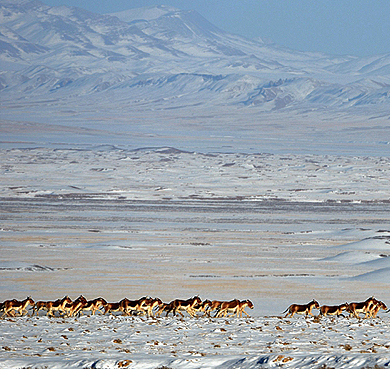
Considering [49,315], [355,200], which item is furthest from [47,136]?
[49,315]

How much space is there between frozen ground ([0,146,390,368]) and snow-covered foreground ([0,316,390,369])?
0.03 meters

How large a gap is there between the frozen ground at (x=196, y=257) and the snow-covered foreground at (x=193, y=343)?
3 centimetres

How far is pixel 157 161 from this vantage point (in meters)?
60.8

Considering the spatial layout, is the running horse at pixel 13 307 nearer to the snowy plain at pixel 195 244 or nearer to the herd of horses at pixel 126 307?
the herd of horses at pixel 126 307

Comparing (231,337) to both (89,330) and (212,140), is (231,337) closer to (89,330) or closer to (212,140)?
(89,330)

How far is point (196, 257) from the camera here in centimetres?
2064

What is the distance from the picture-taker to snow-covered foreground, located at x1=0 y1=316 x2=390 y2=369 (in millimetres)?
8398

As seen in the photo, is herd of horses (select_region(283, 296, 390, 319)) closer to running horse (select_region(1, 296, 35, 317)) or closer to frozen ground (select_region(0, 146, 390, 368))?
frozen ground (select_region(0, 146, 390, 368))

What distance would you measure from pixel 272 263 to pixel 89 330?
10.2 m

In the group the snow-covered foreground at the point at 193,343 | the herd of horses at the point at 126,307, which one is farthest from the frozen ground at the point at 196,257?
the herd of horses at the point at 126,307

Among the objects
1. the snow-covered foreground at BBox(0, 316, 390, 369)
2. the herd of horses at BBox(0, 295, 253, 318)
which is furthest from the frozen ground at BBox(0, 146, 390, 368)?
the herd of horses at BBox(0, 295, 253, 318)

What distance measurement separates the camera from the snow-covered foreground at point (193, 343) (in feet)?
27.6

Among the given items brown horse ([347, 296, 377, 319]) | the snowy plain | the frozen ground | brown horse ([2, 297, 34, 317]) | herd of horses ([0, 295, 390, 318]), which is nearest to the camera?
the frozen ground

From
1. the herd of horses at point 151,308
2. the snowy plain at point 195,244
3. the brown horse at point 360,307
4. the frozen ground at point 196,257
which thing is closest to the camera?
the frozen ground at point 196,257
